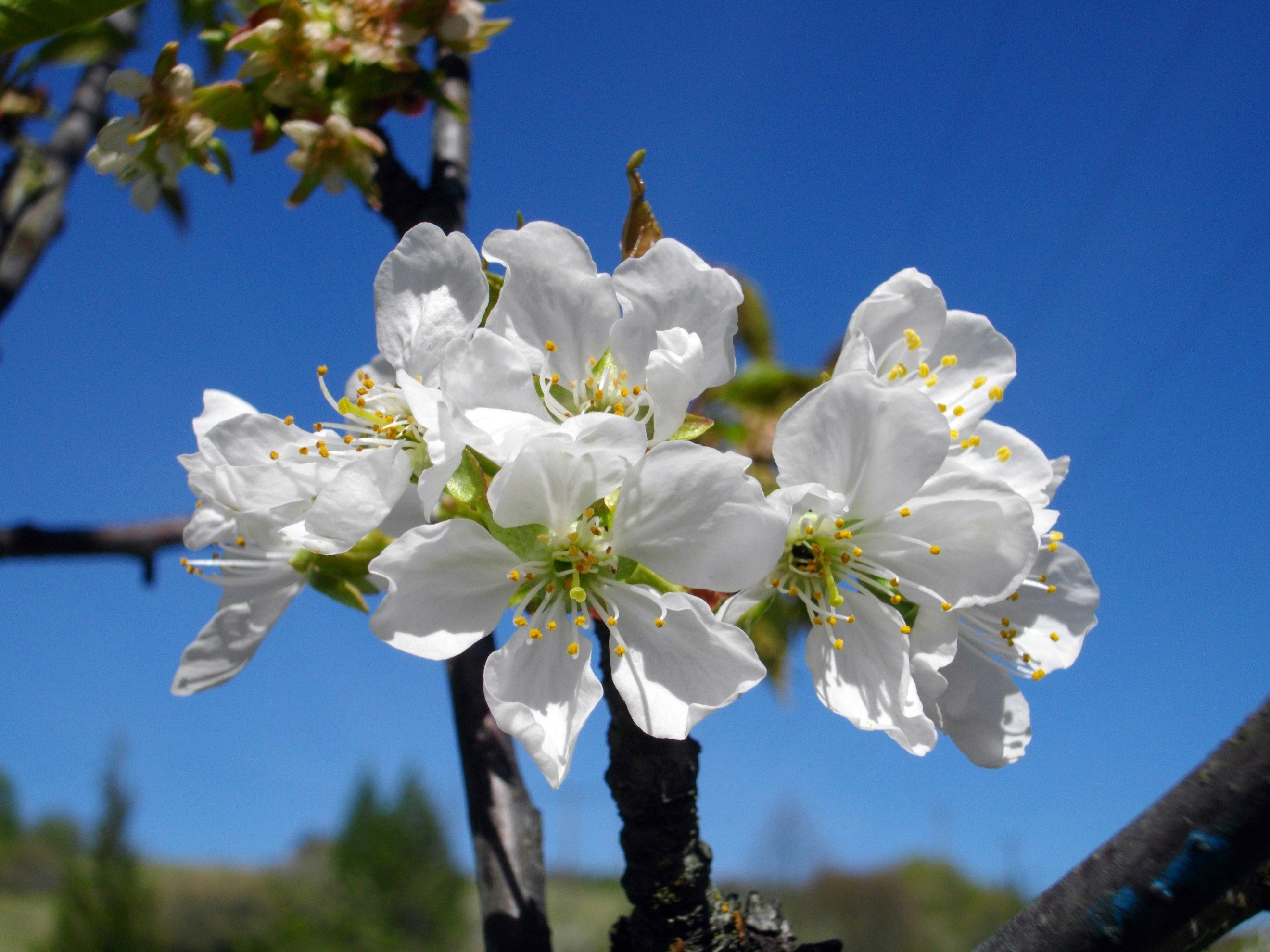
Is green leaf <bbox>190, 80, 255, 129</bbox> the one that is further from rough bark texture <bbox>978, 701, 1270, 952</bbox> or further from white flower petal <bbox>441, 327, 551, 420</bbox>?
rough bark texture <bbox>978, 701, 1270, 952</bbox>

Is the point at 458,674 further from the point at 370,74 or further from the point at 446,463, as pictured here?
the point at 370,74

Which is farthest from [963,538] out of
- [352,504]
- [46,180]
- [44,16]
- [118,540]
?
[46,180]

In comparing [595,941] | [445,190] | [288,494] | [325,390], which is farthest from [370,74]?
[595,941]

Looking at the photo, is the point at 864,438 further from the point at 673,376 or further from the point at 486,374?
the point at 486,374

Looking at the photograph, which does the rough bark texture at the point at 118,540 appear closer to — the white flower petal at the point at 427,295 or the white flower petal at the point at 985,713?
the white flower petal at the point at 427,295

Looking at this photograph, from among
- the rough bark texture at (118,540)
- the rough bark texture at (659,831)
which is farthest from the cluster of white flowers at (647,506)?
the rough bark texture at (118,540)
